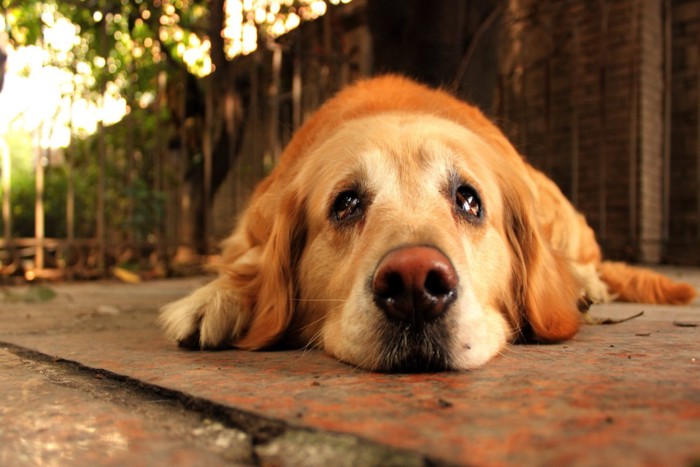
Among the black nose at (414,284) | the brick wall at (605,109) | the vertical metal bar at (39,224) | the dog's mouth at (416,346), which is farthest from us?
the brick wall at (605,109)

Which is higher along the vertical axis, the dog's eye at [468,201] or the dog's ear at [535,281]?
the dog's eye at [468,201]

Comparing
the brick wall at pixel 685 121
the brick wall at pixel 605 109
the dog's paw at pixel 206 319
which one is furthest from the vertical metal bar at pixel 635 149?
the dog's paw at pixel 206 319

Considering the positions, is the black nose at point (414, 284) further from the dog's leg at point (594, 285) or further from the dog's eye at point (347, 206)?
the dog's leg at point (594, 285)

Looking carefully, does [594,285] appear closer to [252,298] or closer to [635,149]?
[252,298]

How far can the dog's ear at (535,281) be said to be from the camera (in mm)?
2354

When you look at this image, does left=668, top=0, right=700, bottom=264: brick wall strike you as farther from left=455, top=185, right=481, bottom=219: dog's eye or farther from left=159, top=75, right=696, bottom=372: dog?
left=455, top=185, right=481, bottom=219: dog's eye

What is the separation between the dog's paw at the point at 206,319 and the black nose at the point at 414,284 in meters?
0.79

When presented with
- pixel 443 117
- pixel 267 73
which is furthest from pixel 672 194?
pixel 443 117

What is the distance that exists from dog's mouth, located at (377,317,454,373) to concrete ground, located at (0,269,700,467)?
0.28 ft

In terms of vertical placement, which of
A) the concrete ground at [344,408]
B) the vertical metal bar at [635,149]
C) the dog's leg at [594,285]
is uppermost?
the vertical metal bar at [635,149]

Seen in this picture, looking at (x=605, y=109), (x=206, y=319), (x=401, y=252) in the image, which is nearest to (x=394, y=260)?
(x=401, y=252)

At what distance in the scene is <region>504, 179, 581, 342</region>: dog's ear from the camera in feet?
7.72

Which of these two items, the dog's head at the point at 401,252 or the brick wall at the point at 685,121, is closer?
the dog's head at the point at 401,252

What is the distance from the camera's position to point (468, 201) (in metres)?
A: 2.31
